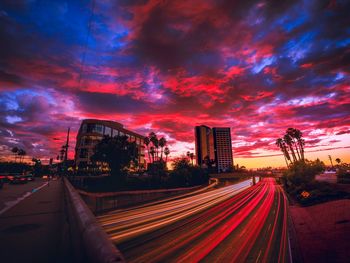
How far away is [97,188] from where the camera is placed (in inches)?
2312

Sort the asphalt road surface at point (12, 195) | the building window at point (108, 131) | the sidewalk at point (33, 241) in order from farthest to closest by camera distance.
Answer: the building window at point (108, 131), the asphalt road surface at point (12, 195), the sidewalk at point (33, 241)

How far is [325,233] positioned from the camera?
62.0ft

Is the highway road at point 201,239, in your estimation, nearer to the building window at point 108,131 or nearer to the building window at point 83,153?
the building window at point 83,153

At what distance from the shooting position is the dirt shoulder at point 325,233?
14.8 m

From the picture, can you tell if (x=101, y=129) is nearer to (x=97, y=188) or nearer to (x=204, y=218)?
(x=97, y=188)

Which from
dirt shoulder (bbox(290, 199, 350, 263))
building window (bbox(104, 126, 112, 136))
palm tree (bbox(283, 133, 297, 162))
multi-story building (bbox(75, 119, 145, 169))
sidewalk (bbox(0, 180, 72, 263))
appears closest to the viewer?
sidewalk (bbox(0, 180, 72, 263))

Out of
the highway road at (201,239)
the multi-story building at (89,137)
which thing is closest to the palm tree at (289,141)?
the highway road at (201,239)

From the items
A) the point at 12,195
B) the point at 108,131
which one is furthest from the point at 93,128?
the point at 12,195

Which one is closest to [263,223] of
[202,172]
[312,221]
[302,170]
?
[312,221]

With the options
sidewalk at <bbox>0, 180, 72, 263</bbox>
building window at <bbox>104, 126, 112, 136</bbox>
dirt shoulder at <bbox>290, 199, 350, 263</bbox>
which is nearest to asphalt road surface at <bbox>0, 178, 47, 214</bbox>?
sidewalk at <bbox>0, 180, 72, 263</bbox>

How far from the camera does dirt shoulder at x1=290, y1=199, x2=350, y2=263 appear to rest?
14766 millimetres

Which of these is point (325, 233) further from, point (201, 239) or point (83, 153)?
point (83, 153)

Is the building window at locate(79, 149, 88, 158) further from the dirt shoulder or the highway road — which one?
the dirt shoulder

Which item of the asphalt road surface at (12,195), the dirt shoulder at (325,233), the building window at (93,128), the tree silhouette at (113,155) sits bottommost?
the dirt shoulder at (325,233)
